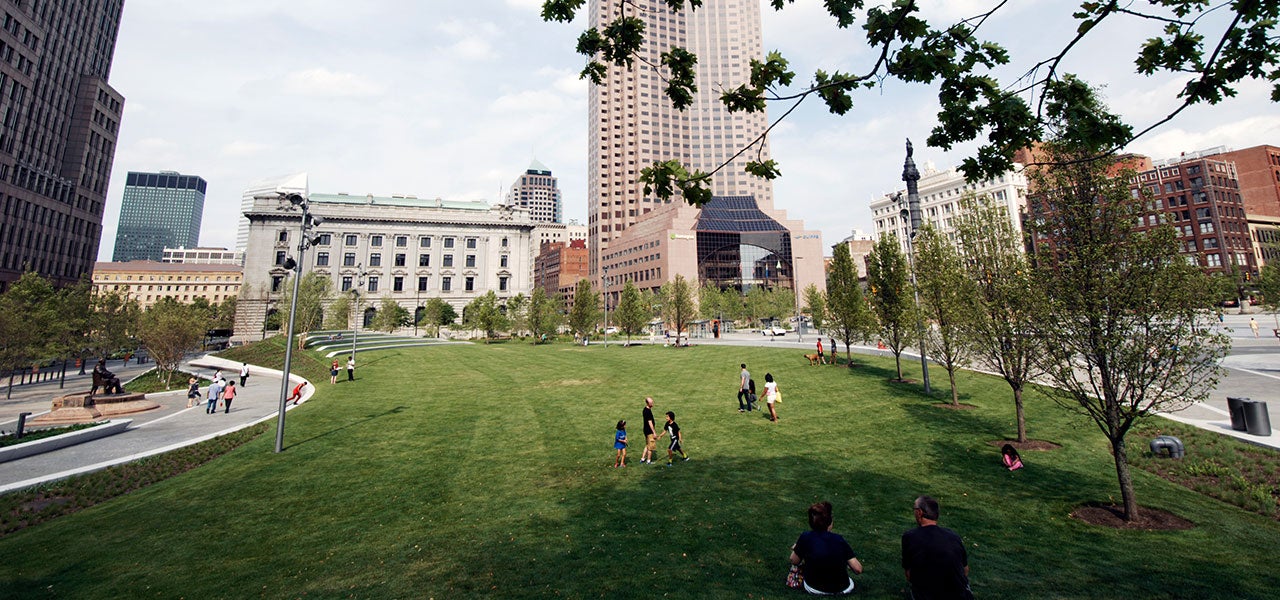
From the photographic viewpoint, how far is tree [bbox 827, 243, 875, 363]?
30.0 meters

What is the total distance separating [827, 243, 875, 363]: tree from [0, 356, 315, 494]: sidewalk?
1236 inches

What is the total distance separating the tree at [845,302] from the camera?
3002 centimetres

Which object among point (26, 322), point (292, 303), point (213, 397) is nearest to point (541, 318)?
point (213, 397)

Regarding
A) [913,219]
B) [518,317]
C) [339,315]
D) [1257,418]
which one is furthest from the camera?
[339,315]

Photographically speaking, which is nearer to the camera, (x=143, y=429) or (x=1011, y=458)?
(x=1011, y=458)

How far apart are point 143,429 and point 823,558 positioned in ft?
87.4

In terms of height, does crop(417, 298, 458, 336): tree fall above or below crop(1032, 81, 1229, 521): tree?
above

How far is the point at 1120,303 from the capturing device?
9.49 metres

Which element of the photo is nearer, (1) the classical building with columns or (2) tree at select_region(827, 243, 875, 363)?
(2) tree at select_region(827, 243, 875, 363)

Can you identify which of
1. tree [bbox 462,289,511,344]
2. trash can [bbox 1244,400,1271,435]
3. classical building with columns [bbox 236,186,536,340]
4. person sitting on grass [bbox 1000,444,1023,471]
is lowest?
person sitting on grass [bbox 1000,444,1023,471]

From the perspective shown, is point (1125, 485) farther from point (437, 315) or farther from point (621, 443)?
point (437, 315)

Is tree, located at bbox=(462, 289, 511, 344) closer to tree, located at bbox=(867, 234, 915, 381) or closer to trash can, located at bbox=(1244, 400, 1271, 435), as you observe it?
tree, located at bbox=(867, 234, 915, 381)

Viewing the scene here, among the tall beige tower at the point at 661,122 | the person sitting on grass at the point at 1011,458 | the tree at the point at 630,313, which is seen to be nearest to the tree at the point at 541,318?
the tree at the point at 630,313

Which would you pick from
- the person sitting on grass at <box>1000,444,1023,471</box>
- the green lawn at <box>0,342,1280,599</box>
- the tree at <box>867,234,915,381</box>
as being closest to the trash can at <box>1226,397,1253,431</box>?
the green lawn at <box>0,342,1280,599</box>
